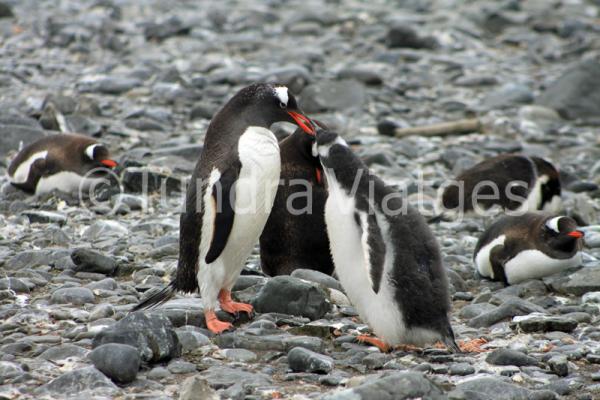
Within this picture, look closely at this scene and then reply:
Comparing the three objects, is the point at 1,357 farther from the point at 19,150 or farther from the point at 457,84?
the point at 457,84

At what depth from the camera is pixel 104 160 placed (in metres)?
7.76

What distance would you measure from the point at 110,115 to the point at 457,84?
14.8 ft

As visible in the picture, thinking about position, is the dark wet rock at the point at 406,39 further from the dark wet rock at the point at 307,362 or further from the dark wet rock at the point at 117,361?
the dark wet rock at the point at 117,361

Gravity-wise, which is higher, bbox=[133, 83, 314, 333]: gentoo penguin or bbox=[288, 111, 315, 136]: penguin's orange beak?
bbox=[288, 111, 315, 136]: penguin's orange beak

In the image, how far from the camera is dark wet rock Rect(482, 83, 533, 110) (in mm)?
11086

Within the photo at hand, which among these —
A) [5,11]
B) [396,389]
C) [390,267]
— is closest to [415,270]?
[390,267]

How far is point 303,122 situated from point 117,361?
6.82 ft

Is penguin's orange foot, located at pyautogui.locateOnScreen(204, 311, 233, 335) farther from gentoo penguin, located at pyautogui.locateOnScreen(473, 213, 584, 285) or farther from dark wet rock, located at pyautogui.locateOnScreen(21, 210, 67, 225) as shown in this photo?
dark wet rock, located at pyautogui.locateOnScreen(21, 210, 67, 225)

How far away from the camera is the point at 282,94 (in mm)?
5281

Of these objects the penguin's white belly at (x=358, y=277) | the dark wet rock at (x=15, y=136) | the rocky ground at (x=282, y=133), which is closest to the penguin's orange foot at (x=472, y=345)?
the rocky ground at (x=282, y=133)

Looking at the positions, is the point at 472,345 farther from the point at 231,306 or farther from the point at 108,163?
the point at 108,163

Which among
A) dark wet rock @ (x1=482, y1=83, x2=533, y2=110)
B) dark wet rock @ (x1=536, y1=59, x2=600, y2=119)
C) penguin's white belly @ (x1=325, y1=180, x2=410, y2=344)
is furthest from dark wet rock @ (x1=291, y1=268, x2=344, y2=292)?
dark wet rock @ (x1=536, y1=59, x2=600, y2=119)

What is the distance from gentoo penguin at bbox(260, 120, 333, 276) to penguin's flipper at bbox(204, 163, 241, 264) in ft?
2.99

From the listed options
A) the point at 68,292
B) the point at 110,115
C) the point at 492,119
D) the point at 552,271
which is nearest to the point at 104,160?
the point at 110,115
